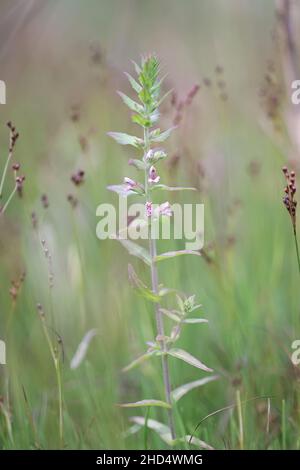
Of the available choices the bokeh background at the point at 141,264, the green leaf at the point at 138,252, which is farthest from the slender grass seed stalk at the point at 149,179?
the bokeh background at the point at 141,264

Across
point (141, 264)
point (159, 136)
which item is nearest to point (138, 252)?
point (159, 136)

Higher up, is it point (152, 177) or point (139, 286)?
point (152, 177)

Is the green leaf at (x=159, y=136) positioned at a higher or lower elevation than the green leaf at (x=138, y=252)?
higher

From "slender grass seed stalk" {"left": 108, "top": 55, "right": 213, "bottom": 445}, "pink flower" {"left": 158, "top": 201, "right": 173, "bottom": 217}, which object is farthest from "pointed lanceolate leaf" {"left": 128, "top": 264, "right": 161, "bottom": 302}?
"pink flower" {"left": 158, "top": 201, "right": 173, "bottom": 217}

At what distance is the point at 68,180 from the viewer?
125 inches

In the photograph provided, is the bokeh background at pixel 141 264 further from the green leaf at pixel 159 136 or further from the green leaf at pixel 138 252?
the green leaf at pixel 159 136

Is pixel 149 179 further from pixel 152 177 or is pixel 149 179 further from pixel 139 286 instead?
pixel 139 286

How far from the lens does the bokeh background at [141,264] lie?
190cm

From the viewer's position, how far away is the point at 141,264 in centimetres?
215

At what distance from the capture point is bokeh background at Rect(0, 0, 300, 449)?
190 cm

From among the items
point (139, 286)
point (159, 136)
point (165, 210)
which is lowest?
point (139, 286)
